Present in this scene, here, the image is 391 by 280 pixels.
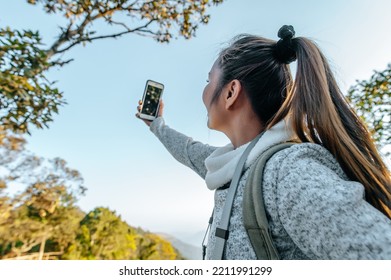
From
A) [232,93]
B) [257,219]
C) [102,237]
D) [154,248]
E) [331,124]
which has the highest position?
[232,93]

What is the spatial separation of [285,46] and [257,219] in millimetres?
627

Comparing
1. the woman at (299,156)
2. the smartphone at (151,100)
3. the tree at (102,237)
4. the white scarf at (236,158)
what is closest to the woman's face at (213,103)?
the woman at (299,156)

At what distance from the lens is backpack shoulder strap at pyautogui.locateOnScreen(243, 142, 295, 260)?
2.26ft

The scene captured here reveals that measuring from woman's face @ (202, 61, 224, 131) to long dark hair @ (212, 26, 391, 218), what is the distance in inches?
0.9

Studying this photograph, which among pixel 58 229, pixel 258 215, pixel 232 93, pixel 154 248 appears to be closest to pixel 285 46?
pixel 232 93

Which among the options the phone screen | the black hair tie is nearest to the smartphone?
the phone screen

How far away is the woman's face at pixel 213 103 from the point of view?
1.10 m

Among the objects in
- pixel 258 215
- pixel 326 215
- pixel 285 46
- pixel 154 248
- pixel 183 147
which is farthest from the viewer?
pixel 154 248

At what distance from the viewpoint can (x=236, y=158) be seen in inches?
35.7

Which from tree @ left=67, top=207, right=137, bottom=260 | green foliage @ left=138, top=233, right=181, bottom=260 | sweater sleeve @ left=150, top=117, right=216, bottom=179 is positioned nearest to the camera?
sweater sleeve @ left=150, top=117, right=216, bottom=179

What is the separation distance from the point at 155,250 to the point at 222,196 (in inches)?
1013

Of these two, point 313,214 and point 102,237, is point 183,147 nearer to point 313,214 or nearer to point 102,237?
point 313,214

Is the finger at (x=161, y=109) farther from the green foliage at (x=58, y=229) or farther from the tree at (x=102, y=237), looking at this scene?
the tree at (x=102, y=237)

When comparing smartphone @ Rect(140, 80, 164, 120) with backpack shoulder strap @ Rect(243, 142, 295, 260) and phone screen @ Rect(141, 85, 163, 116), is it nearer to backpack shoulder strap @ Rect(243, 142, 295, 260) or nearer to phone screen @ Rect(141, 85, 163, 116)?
phone screen @ Rect(141, 85, 163, 116)
